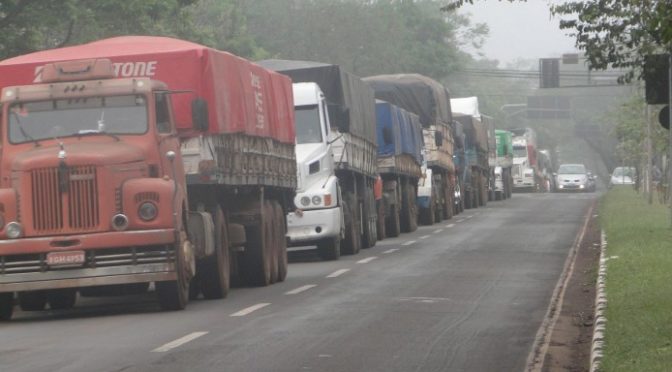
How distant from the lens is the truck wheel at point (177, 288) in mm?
18234

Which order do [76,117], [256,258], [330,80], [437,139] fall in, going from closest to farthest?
[76,117], [256,258], [330,80], [437,139]

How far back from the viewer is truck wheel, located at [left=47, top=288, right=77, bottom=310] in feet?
65.5

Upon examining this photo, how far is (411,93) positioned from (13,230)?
91.1 feet

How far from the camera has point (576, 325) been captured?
54.3ft

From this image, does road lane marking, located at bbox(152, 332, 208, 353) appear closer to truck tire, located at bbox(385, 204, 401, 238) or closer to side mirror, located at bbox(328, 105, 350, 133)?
side mirror, located at bbox(328, 105, 350, 133)

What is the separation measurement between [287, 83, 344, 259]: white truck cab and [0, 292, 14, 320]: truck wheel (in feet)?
32.9

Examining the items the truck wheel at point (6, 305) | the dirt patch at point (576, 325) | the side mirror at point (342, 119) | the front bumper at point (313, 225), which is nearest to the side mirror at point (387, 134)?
the side mirror at point (342, 119)

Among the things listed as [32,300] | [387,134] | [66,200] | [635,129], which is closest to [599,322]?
[66,200]

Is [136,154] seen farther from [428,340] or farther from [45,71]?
[428,340]

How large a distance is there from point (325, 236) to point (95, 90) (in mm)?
9806

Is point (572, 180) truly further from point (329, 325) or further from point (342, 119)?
point (329, 325)

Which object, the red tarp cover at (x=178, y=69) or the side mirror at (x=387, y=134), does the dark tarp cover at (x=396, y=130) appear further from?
the red tarp cover at (x=178, y=69)

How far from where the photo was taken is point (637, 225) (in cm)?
3616

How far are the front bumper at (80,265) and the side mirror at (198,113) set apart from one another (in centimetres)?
165
